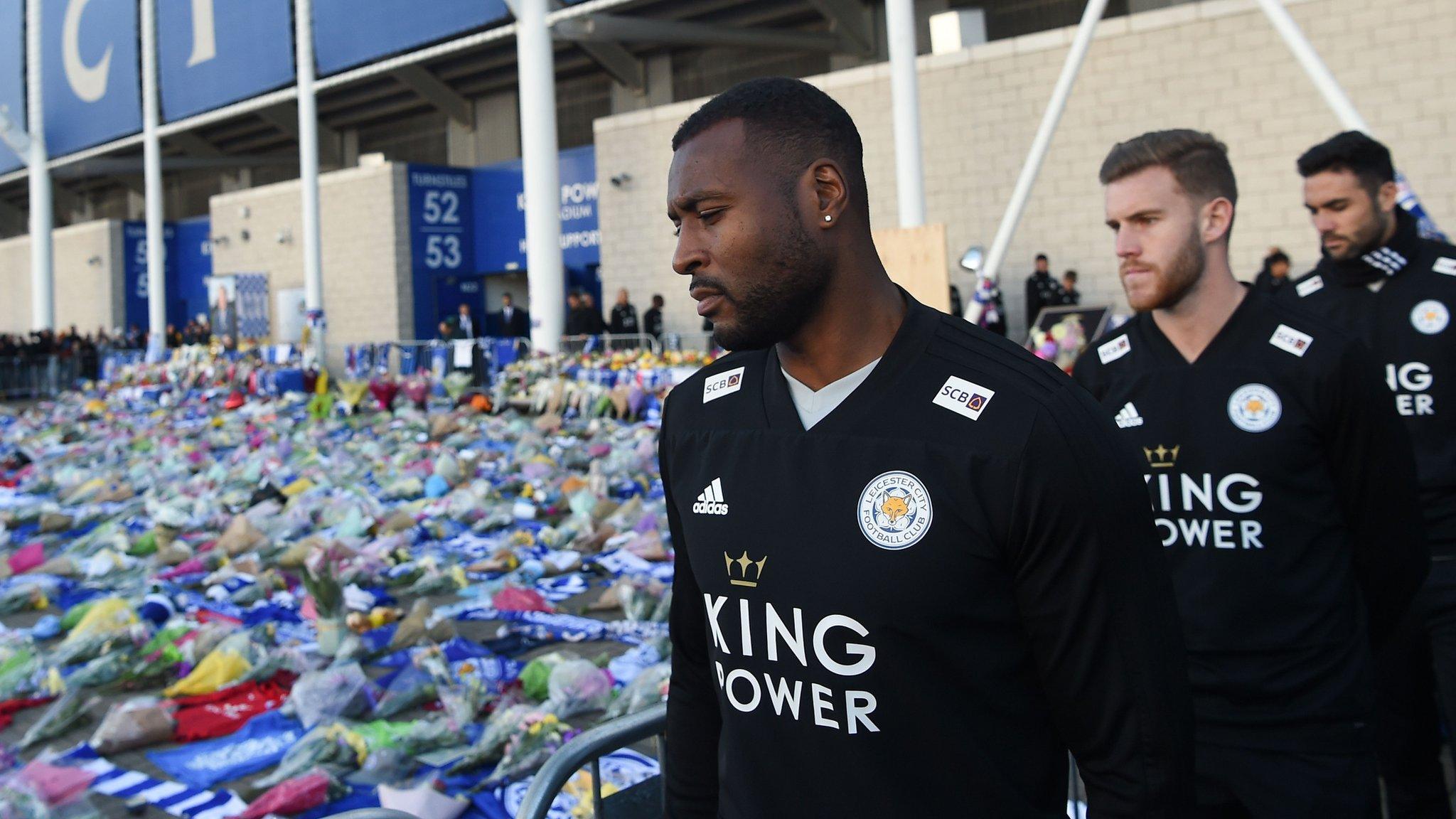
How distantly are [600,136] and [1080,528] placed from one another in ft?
75.8

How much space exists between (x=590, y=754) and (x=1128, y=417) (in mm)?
1458

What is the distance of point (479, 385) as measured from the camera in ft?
66.2

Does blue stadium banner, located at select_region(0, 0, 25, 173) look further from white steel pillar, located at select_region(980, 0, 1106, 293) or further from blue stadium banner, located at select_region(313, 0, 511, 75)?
white steel pillar, located at select_region(980, 0, 1106, 293)

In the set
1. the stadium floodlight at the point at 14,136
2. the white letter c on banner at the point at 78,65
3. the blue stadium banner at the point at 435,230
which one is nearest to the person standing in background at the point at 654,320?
the blue stadium banner at the point at 435,230

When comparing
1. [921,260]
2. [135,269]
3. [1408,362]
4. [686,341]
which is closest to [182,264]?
[135,269]

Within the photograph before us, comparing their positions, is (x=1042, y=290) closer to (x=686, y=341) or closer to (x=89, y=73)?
(x=686, y=341)

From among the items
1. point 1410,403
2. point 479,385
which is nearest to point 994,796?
point 1410,403

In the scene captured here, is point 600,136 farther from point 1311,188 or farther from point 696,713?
point 696,713

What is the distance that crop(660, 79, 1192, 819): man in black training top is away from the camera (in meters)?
1.38

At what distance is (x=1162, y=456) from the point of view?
2.51 metres

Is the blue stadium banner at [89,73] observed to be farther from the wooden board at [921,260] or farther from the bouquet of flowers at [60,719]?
the bouquet of flowers at [60,719]

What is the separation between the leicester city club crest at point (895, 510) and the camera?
4.59 feet

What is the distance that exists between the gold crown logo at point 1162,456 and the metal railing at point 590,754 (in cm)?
125

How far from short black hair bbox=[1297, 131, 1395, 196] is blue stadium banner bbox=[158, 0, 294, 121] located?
2745 centimetres
